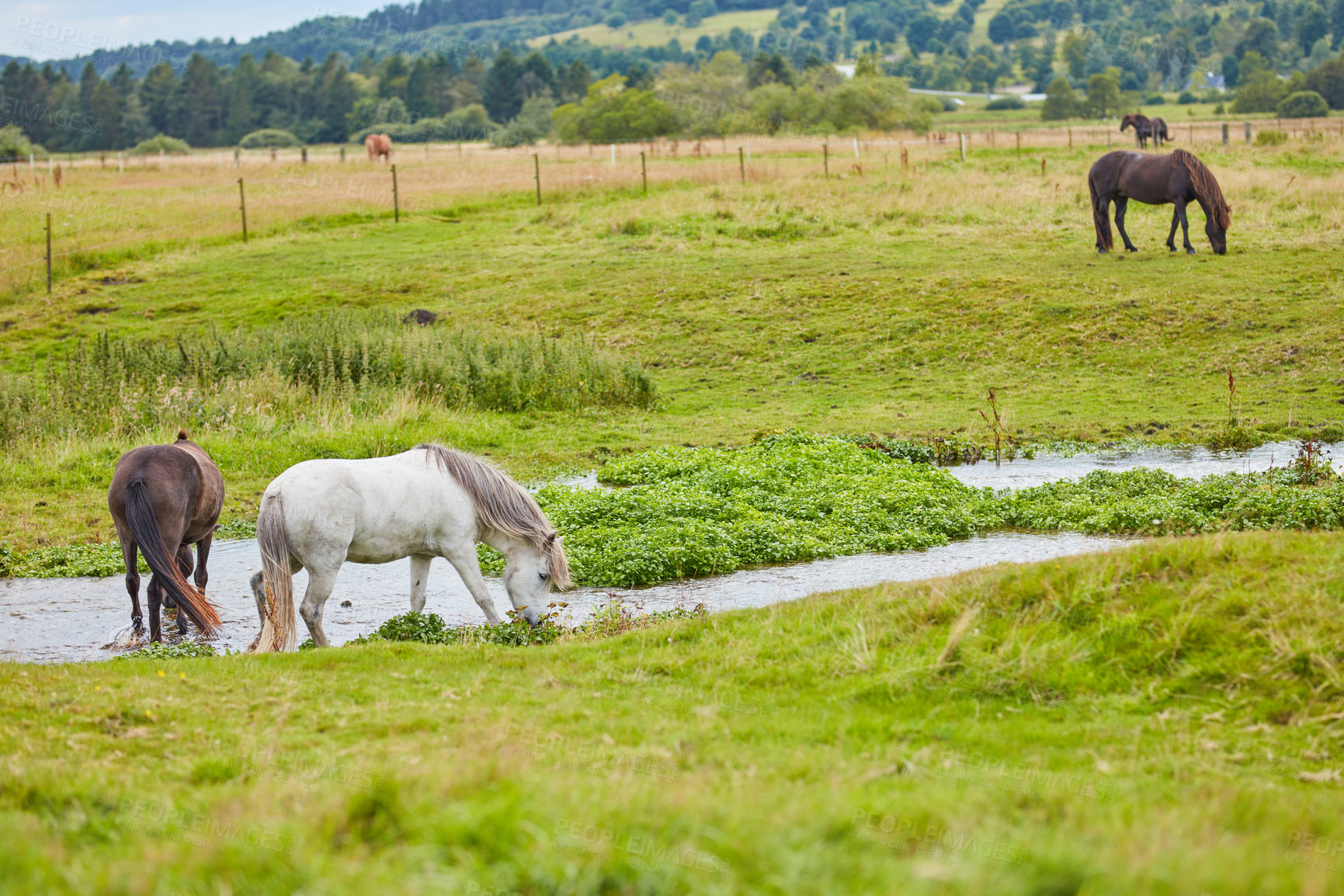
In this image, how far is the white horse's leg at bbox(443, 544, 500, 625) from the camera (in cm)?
816

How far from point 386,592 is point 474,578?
180 centimetres

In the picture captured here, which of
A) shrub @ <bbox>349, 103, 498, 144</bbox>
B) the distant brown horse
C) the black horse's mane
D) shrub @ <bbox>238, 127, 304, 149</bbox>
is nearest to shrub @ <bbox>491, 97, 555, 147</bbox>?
shrub @ <bbox>349, 103, 498, 144</bbox>

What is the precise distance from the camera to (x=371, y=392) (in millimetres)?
15984

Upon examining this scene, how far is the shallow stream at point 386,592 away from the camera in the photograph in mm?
8531

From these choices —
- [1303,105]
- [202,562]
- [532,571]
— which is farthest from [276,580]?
[1303,105]

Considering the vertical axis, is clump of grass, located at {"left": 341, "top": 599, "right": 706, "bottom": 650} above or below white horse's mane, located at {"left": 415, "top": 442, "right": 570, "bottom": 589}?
below

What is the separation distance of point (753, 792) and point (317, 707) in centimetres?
291

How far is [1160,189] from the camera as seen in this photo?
73.8 ft

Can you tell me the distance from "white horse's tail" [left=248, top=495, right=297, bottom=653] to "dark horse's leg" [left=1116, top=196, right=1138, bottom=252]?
65.9 feet

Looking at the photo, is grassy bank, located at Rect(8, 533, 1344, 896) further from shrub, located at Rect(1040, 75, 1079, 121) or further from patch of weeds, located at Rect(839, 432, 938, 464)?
shrub, located at Rect(1040, 75, 1079, 121)

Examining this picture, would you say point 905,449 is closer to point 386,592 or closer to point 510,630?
point 386,592

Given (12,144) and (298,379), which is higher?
(12,144)

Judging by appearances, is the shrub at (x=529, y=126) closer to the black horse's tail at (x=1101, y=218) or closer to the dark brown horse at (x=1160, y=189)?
the black horse's tail at (x=1101, y=218)

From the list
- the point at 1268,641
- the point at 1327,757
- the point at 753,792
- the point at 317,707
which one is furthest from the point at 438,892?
the point at 1268,641
